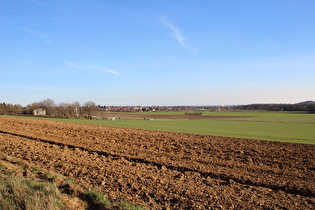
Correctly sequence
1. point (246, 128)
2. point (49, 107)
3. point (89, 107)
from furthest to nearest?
point (49, 107)
point (89, 107)
point (246, 128)

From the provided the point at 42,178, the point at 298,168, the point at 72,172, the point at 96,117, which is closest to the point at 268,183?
the point at 298,168

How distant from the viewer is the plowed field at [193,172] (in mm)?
8085

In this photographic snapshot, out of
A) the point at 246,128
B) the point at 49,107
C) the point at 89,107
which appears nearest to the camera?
the point at 246,128

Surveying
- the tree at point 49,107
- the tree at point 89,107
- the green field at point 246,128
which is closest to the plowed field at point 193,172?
the green field at point 246,128

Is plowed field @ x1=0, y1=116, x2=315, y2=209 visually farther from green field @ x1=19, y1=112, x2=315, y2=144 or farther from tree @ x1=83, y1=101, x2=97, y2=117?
tree @ x1=83, y1=101, x2=97, y2=117

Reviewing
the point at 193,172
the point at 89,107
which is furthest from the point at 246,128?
the point at 89,107

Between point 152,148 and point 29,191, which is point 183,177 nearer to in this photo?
point 29,191

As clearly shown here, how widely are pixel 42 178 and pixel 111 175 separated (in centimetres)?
270

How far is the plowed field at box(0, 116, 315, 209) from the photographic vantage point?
809 cm

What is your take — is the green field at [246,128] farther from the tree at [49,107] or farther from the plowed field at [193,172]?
the tree at [49,107]

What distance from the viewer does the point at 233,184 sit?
9.73m

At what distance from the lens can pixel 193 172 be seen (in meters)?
11.5

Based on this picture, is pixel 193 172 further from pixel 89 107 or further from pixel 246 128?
pixel 89 107

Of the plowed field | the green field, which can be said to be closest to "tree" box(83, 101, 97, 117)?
the green field
